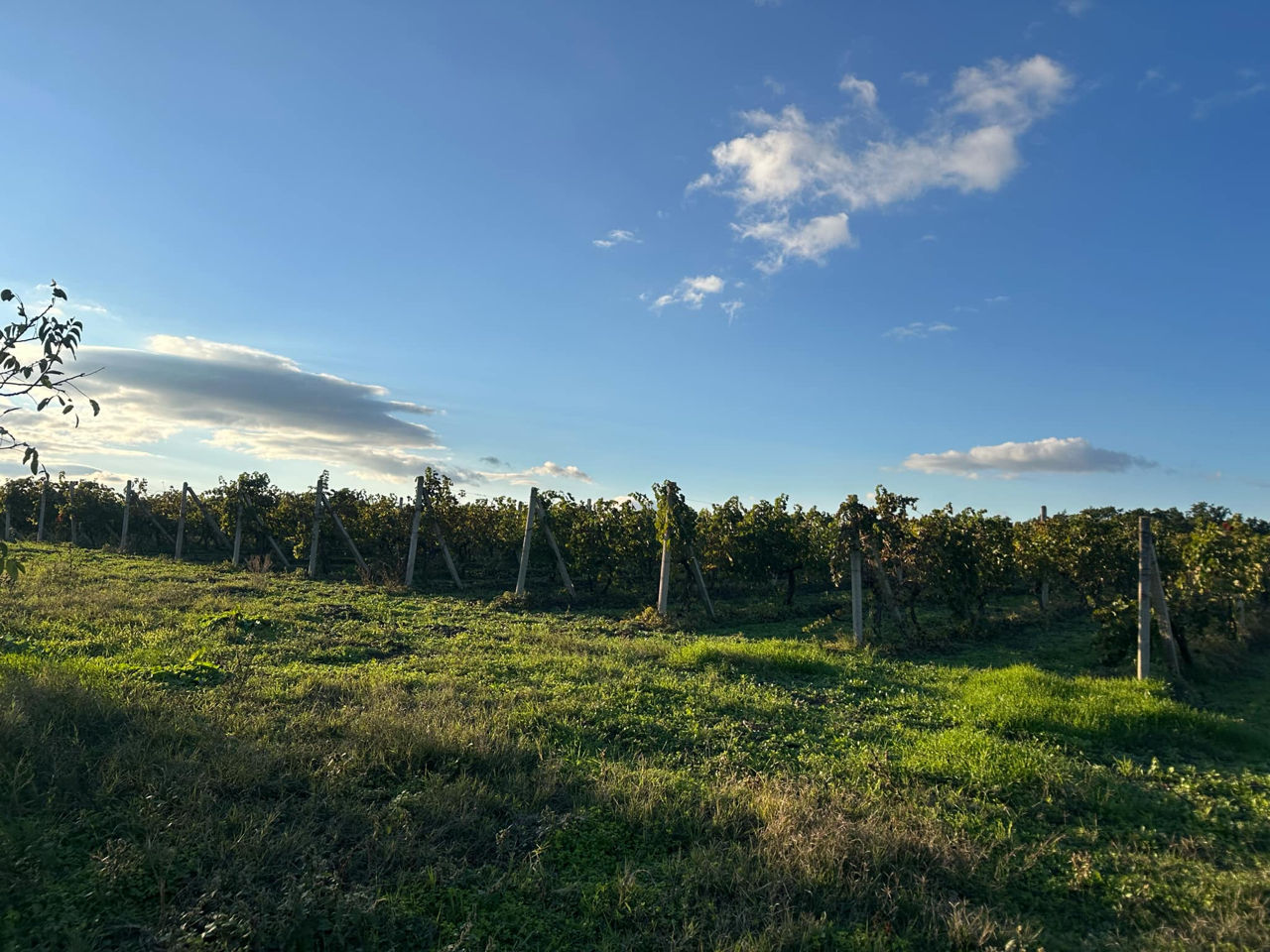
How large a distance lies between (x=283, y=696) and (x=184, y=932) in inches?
153

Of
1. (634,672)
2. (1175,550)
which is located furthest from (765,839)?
(1175,550)

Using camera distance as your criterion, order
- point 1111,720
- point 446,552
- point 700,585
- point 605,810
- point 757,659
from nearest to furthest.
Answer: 1. point 605,810
2. point 1111,720
3. point 757,659
4. point 700,585
5. point 446,552

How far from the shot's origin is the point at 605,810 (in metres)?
4.68

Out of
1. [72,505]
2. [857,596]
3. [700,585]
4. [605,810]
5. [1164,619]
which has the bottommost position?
[605,810]

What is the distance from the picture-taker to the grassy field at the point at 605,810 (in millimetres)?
3480

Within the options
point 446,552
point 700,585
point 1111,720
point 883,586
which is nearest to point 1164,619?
point 1111,720

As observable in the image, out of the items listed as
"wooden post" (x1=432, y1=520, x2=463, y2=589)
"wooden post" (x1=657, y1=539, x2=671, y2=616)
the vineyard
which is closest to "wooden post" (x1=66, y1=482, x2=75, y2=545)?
the vineyard

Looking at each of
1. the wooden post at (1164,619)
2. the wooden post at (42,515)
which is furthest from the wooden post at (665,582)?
the wooden post at (42,515)

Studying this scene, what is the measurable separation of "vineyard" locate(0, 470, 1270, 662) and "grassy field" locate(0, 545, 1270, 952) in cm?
365

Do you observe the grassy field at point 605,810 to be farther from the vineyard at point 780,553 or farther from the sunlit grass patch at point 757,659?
the vineyard at point 780,553

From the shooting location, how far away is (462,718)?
20.2 feet

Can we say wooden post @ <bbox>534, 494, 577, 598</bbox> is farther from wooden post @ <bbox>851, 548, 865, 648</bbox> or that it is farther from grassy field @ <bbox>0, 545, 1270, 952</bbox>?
grassy field @ <bbox>0, 545, 1270, 952</bbox>

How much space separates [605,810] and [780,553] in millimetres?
14100

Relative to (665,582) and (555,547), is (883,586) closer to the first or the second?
(665,582)
